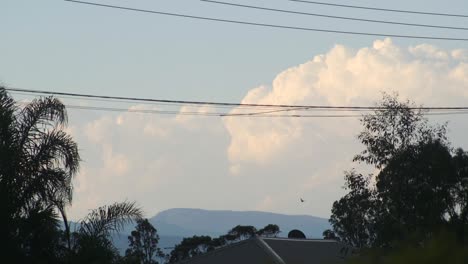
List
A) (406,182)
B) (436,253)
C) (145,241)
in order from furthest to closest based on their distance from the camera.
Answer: (145,241) < (406,182) < (436,253)

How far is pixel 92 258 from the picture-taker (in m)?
18.5

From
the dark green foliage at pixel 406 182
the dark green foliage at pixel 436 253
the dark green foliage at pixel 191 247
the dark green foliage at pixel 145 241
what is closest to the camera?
the dark green foliage at pixel 436 253

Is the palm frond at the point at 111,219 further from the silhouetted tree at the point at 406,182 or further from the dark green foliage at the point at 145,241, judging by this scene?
the dark green foliage at the point at 145,241

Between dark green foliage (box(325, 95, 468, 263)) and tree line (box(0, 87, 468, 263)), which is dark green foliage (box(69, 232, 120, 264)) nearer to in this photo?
tree line (box(0, 87, 468, 263))

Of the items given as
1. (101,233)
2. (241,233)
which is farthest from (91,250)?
(241,233)

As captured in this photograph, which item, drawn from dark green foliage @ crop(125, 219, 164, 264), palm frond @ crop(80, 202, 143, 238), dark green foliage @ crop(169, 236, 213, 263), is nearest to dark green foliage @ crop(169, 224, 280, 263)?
dark green foliage @ crop(169, 236, 213, 263)

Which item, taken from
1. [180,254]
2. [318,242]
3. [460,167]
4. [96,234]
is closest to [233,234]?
[180,254]

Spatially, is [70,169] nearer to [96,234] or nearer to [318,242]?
[96,234]

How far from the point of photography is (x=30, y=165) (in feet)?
59.0

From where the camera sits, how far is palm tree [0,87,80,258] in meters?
17.6

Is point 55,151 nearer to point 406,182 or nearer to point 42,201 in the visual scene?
point 42,201

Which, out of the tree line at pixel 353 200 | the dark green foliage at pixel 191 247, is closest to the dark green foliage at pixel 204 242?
the dark green foliage at pixel 191 247

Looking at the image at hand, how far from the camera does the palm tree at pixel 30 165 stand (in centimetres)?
1759

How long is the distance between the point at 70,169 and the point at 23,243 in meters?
1.76
